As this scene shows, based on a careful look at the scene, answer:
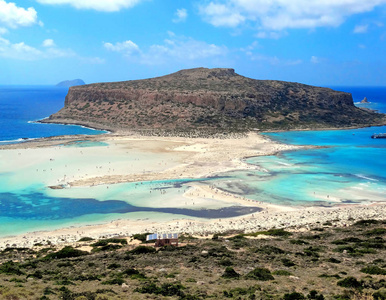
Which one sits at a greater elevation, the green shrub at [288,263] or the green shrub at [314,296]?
the green shrub at [314,296]

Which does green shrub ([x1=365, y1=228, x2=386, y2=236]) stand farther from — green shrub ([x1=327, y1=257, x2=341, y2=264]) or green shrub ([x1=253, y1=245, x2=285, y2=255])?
green shrub ([x1=253, y1=245, x2=285, y2=255])

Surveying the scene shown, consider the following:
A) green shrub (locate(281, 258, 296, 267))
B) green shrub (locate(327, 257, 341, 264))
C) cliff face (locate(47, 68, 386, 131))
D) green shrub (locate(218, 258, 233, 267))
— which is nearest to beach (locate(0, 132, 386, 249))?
green shrub (locate(218, 258, 233, 267))

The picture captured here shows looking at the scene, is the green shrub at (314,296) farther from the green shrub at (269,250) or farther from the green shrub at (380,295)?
the green shrub at (269,250)

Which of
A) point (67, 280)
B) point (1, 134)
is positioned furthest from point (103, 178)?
point (1, 134)

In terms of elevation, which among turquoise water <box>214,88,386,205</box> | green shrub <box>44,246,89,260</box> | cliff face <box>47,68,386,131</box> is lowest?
green shrub <box>44,246,89,260</box>

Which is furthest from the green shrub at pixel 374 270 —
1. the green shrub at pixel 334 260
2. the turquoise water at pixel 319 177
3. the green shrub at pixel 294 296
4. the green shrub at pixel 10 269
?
the turquoise water at pixel 319 177

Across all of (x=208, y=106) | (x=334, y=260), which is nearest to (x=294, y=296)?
(x=334, y=260)

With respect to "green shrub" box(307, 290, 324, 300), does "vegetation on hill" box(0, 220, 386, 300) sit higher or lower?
lower
